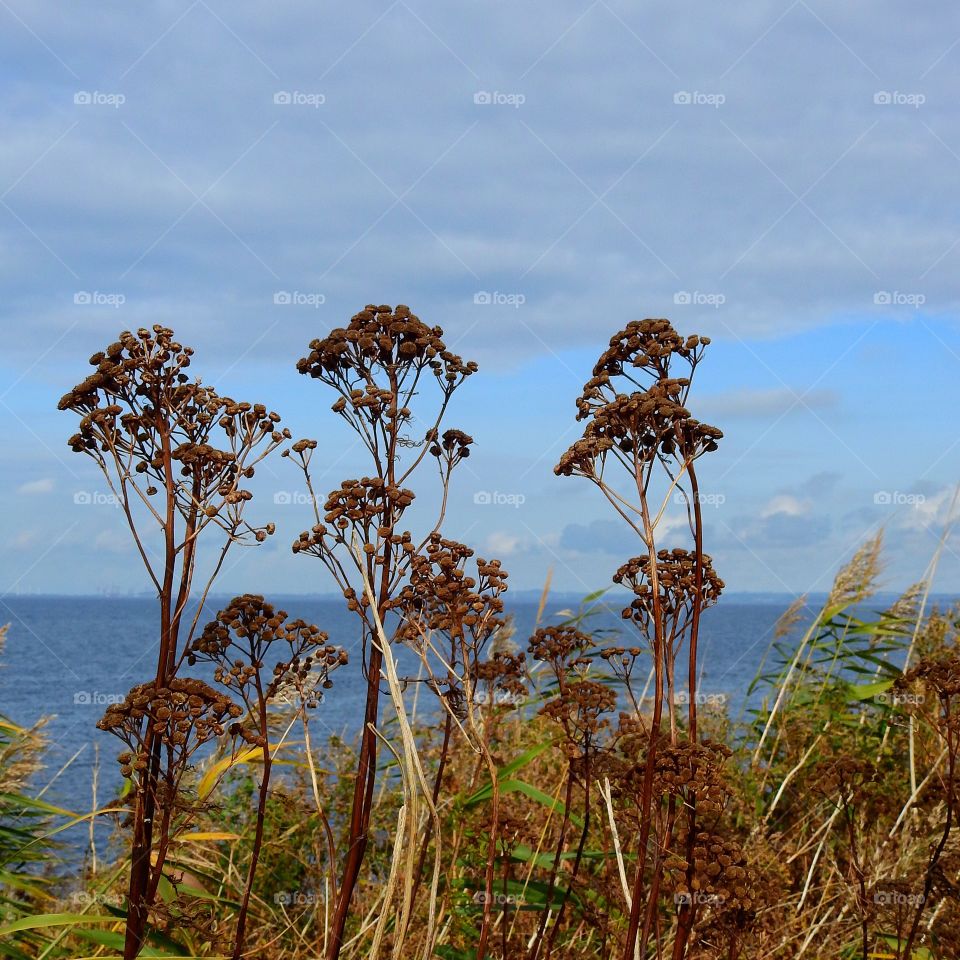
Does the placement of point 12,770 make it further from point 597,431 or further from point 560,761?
point 597,431

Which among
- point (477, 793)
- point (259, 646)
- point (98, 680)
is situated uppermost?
point (259, 646)

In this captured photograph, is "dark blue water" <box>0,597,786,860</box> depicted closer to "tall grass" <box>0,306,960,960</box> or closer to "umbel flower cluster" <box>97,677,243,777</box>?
"tall grass" <box>0,306,960,960</box>

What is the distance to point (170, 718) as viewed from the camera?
9.45 ft

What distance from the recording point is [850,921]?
5.00 m

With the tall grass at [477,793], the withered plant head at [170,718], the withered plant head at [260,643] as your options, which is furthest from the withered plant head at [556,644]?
the withered plant head at [170,718]

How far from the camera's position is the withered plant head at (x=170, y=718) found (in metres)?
2.87

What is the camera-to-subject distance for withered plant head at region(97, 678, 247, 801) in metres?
2.87

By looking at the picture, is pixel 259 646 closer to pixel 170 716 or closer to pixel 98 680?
pixel 170 716

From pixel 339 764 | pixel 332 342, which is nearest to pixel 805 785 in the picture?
pixel 339 764

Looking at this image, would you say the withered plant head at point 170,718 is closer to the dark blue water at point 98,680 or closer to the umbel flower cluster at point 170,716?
the umbel flower cluster at point 170,716

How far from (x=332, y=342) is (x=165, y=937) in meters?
2.06

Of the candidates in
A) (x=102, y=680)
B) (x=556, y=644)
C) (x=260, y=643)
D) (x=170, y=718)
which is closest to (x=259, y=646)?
(x=260, y=643)

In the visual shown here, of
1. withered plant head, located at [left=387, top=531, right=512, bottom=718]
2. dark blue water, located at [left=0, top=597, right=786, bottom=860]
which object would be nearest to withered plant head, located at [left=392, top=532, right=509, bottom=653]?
withered plant head, located at [left=387, top=531, right=512, bottom=718]

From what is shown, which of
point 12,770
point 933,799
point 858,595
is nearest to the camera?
point 933,799
